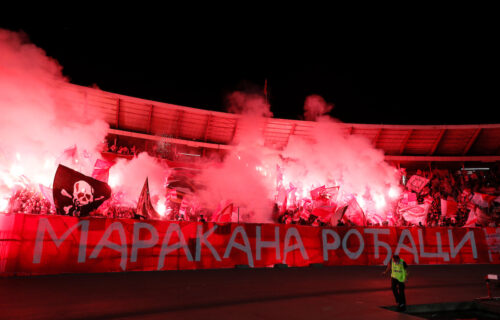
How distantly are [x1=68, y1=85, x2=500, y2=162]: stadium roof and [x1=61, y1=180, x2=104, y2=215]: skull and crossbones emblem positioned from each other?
30.6 feet

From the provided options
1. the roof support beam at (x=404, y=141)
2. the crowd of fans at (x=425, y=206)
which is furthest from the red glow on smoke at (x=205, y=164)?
the roof support beam at (x=404, y=141)

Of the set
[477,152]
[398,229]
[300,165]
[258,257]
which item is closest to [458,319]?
[258,257]

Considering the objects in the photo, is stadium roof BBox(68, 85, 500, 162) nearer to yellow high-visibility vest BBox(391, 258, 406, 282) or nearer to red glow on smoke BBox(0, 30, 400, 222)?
red glow on smoke BBox(0, 30, 400, 222)

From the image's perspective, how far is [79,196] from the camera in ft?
31.0

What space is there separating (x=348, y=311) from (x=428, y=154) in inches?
791

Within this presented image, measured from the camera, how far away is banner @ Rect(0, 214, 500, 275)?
8289 mm

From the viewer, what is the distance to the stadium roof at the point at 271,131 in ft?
61.4

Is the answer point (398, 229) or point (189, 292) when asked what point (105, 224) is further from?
point (398, 229)

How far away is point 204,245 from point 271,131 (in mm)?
11452

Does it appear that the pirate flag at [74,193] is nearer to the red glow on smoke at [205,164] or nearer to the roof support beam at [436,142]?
the red glow on smoke at [205,164]

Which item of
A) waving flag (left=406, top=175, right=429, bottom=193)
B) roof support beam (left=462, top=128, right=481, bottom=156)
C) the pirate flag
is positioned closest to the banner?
the pirate flag

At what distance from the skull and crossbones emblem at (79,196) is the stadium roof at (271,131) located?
30.6 feet

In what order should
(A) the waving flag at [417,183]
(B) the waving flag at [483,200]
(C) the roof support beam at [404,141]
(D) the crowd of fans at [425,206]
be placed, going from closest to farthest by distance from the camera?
1. (D) the crowd of fans at [425,206]
2. (B) the waving flag at [483,200]
3. (A) the waving flag at [417,183]
4. (C) the roof support beam at [404,141]

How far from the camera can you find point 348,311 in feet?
16.7
